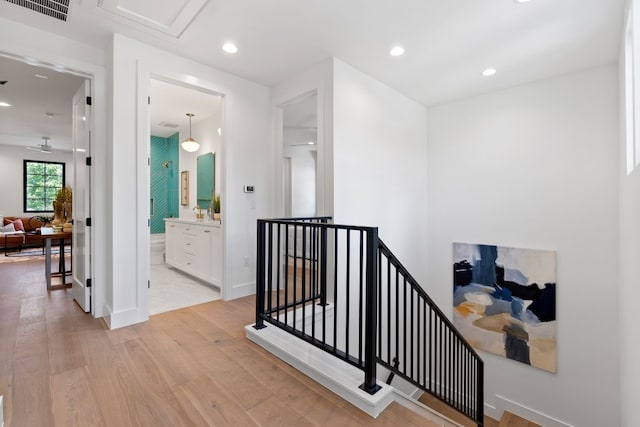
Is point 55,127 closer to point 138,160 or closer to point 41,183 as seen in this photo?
point 41,183

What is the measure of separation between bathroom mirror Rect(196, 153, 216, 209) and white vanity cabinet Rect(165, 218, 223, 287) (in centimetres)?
74

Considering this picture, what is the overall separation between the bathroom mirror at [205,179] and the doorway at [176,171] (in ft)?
0.12

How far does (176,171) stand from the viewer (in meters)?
6.68

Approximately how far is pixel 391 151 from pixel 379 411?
3197 millimetres

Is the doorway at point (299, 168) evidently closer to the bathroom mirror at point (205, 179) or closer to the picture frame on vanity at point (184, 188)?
the bathroom mirror at point (205, 179)

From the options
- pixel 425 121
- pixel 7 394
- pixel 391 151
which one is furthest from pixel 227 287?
pixel 425 121

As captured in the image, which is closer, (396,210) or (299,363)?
(299,363)

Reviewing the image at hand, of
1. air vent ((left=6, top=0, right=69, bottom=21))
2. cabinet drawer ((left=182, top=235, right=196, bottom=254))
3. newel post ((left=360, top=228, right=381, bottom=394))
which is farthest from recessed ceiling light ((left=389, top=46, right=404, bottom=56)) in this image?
cabinet drawer ((left=182, top=235, right=196, bottom=254))

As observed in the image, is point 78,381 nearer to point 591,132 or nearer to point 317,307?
point 317,307

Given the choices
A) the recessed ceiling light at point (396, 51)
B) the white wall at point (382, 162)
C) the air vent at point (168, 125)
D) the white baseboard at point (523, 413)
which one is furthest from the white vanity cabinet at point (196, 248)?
the white baseboard at point (523, 413)

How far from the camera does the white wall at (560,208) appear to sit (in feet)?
11.3

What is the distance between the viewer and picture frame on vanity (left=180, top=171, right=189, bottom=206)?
246 inches

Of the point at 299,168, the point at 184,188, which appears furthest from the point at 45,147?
the point at 299,168

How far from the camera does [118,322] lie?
2717 millimetres
